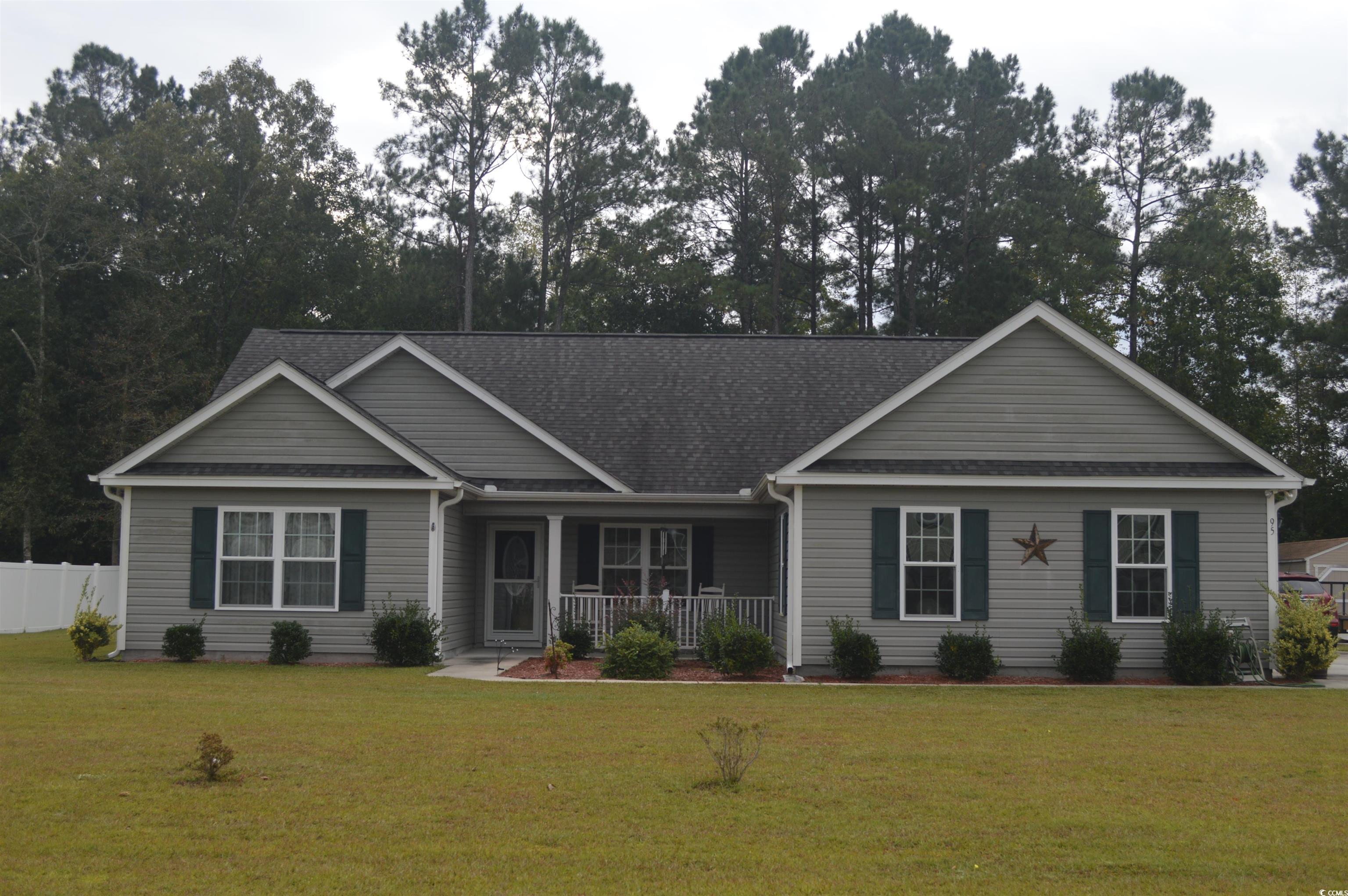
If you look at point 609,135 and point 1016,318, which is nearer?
point 1016,318

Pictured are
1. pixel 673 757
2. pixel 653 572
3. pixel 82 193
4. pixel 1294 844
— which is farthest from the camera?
pixel 82 193

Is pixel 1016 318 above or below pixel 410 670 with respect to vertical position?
above

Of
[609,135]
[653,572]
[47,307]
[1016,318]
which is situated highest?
[609,135]

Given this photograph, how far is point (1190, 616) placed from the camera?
16.6 metres

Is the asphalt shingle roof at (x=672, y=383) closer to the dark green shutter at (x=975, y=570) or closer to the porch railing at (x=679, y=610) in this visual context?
the porch railing at (x=679, y=610)

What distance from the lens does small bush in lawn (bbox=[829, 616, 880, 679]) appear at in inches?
641

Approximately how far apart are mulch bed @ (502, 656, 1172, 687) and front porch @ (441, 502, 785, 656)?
2202 millimetres

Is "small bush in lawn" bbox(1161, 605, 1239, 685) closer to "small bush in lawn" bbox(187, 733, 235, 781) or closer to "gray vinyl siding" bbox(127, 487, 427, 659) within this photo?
"gray vinyl siding" bbox(127, 487, 427, 659)

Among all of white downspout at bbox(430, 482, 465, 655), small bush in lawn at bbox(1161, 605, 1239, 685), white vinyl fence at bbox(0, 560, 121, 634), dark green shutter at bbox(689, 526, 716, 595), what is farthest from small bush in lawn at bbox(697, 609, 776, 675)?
white vinyl fence at bbox(0, 560, 121, 634)

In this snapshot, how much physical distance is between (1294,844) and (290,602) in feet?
46.1

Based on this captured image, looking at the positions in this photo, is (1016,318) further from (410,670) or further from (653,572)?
(410,670)

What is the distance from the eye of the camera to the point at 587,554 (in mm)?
20719

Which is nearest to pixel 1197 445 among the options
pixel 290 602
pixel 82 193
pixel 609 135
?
pixel 290 602

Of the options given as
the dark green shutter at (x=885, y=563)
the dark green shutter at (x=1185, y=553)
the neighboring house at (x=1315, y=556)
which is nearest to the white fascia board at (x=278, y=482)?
the dark green shutter at (x=885, y=563)
